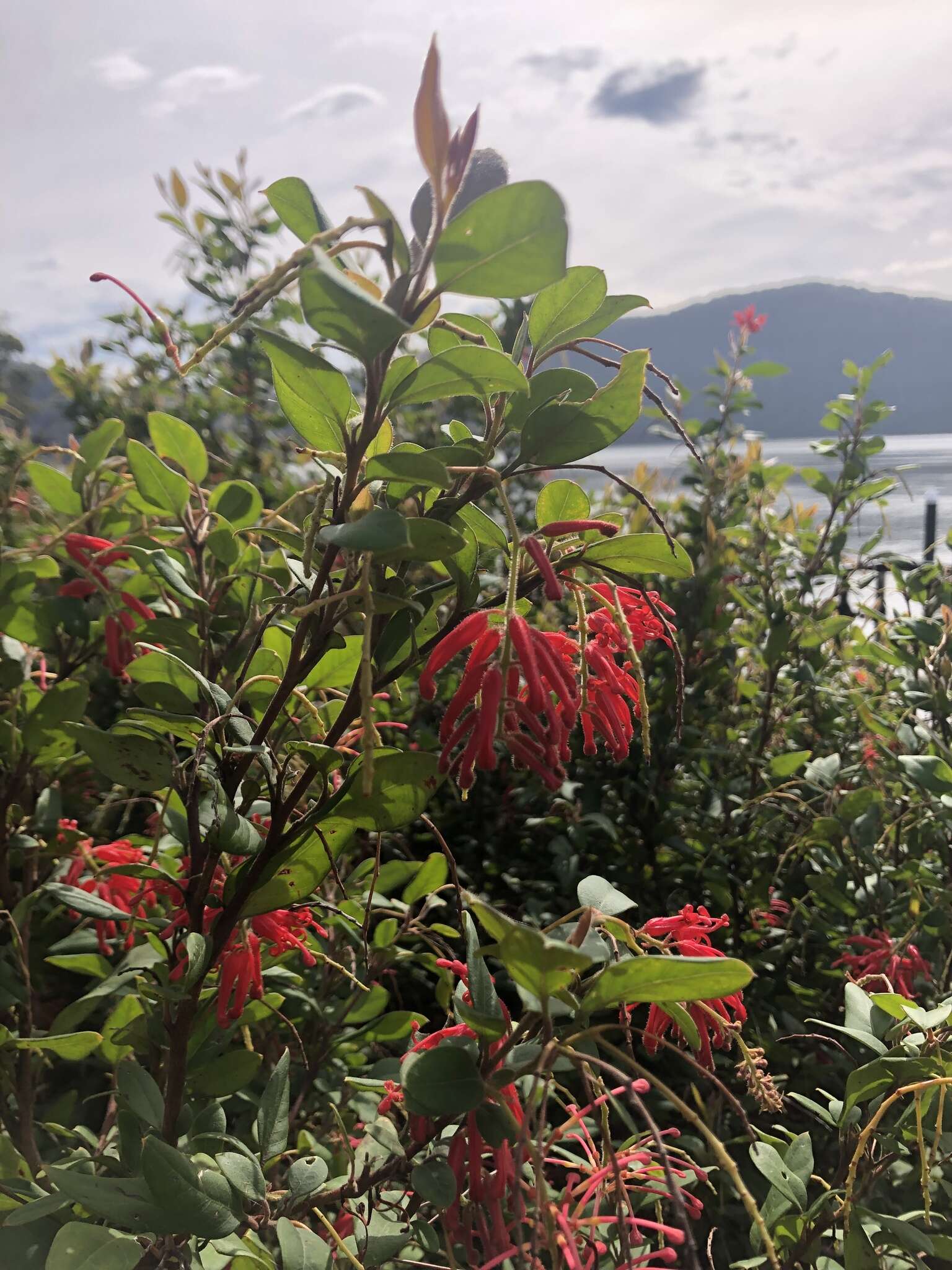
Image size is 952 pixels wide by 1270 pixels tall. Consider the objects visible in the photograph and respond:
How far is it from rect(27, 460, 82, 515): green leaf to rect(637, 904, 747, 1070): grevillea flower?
0.75m

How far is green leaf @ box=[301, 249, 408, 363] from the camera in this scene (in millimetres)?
304

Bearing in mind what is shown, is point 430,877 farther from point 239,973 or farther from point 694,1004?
point 694,1004

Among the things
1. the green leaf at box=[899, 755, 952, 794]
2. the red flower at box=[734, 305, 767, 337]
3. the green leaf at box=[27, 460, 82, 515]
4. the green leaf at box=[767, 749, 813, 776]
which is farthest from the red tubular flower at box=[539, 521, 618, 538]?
the red flower at box=[734, 305, 767, 337]

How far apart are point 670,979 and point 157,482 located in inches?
24.0

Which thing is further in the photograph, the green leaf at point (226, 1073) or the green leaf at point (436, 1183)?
the green leaf at point (226, 1073)

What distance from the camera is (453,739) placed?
1.31ft

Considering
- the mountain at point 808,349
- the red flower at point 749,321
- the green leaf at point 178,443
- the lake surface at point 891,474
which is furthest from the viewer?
the mountain at point 808,349

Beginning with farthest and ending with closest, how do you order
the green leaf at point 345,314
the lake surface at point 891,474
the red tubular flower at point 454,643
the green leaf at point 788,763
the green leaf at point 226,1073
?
the lake surface at point 891,474
the green leaf at point 788,763
the green leaf at point 226,1073
the red tubular flower at point 454,643
the green leaf at point 345,314

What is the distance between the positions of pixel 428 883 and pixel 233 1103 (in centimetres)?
36

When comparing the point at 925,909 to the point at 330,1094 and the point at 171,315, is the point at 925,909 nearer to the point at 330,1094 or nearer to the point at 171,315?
the point at 330,1094

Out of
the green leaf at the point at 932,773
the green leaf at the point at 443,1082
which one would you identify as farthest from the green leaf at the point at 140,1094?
the green leaf at the point at 932,773

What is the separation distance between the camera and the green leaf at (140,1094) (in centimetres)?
52

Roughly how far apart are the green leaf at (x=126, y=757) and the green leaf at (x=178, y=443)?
31cm

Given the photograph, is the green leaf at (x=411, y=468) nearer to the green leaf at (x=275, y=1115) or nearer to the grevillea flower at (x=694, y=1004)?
the grevillea flower at (x=694, y=1004)
